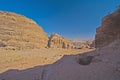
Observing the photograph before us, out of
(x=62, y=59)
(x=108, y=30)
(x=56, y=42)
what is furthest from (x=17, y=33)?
(x=56, y=42)

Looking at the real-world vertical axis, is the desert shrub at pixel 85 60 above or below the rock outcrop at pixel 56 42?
below

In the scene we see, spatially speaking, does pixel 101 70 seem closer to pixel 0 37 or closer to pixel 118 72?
pixel 118 72

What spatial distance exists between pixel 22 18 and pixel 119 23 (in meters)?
21.5

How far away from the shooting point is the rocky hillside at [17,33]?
99.3 ft

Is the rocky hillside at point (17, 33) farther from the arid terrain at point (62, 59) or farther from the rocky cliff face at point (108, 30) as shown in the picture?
the rocky cliff face at point (108, 30)

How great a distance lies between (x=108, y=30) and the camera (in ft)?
67.7

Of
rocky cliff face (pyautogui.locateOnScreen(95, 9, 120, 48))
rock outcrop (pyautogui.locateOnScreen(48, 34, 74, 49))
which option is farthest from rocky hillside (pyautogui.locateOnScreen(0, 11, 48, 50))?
rocky cliff face (pyautogui.locateOnScreen(95, 9, 120, 48))

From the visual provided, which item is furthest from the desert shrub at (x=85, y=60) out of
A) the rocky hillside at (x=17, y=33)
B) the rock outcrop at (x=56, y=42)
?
the rock outcrop at (x=56, y=42)

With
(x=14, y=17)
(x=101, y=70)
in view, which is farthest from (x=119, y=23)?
(x=14, y=17)

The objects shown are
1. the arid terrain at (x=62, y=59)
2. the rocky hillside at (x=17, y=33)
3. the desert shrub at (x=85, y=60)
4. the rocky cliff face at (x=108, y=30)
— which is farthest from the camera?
the rocky hillside at (x=17, y=33)

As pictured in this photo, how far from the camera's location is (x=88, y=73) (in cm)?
1009

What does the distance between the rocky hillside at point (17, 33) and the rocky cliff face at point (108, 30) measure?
1445cm

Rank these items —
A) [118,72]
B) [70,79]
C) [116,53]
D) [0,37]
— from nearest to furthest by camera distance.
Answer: [118,72] < [70,79] < [116,53] < [0,37]

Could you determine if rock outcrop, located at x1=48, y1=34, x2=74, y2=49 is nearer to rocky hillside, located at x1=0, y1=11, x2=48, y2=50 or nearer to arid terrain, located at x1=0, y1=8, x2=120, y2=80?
arid terrain, located at x1=0, y1=8, x2=120, y2=80
